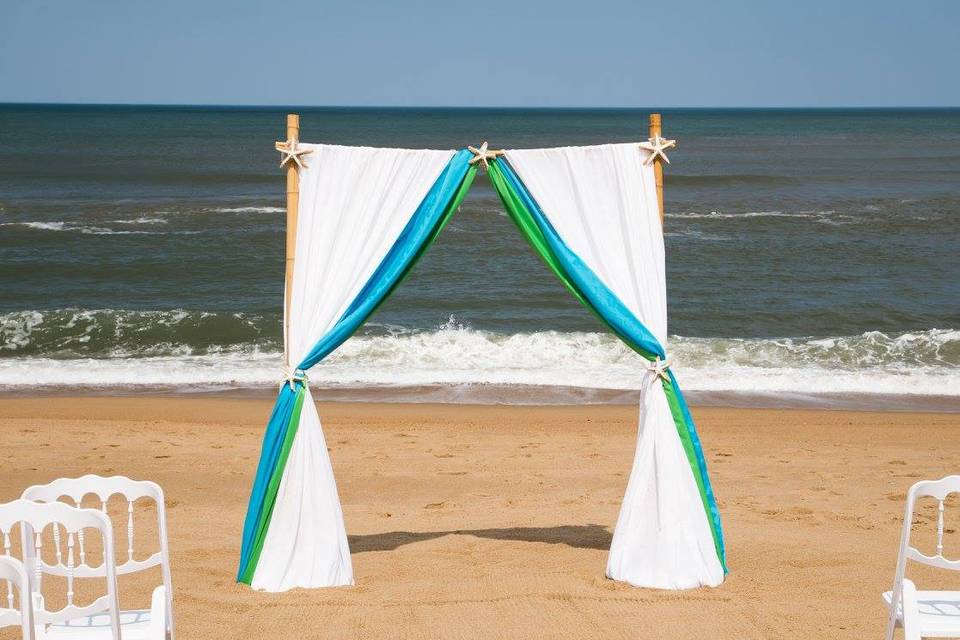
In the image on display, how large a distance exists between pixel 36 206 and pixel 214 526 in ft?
75.7

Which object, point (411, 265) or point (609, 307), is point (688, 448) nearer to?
point (609, 307)

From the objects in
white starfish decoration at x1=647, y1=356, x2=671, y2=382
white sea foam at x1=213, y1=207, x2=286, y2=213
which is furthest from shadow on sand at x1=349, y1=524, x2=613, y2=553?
white sea foam at x1=213, y1=207, x2=286, y2=213

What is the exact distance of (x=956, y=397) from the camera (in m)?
11.4

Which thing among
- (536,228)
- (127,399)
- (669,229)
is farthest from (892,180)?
(536,228)

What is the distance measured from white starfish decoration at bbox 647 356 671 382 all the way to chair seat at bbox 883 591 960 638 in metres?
1.69

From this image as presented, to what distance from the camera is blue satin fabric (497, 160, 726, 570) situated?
5.59m

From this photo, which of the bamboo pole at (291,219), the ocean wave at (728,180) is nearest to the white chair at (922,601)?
the bamboo pole at (291,219)

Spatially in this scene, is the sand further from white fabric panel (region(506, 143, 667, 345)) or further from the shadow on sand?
white fabric panel (region(506, 143, 667, 345))

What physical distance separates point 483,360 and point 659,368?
7.33 meters

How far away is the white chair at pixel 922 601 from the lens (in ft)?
12.9

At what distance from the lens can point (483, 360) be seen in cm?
1290

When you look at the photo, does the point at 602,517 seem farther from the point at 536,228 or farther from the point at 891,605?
the point at 891,605

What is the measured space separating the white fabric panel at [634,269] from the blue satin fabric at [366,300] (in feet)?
1.24

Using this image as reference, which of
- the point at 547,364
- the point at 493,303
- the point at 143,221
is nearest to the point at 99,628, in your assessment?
the point at 547,364
